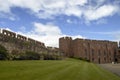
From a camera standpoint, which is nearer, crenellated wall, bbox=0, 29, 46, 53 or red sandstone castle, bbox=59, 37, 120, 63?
crenellated wall, bbox=0, 29, 46, 53

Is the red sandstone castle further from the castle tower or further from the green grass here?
the green grass

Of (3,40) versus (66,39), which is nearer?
(3,40)

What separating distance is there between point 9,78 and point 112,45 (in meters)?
81.3

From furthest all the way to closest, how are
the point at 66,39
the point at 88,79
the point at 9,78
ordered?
the point at 66,39, the point at 88,79, the point at 9,78

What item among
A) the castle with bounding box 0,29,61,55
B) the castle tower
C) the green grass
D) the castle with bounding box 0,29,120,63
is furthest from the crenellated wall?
the castle tower

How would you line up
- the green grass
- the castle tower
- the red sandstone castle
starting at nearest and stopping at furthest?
the green grass, the castle tower, the red sandstone castle

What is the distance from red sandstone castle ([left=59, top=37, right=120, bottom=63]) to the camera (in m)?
79.2

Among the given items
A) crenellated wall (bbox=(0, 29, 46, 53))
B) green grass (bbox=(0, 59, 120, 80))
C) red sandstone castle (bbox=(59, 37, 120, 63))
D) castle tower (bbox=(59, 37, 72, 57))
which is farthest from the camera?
red sandstone castle (bbox=(59, 37, 120, 63))

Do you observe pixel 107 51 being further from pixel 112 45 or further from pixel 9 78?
pixel 9 78

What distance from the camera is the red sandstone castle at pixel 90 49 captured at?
79188 millimetres

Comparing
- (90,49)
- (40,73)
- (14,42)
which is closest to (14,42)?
(14,42)

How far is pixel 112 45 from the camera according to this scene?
8819 centimetres

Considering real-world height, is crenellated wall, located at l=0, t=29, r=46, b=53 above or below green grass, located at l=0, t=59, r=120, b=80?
above

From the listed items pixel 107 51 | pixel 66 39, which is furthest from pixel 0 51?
pixel 107 51
